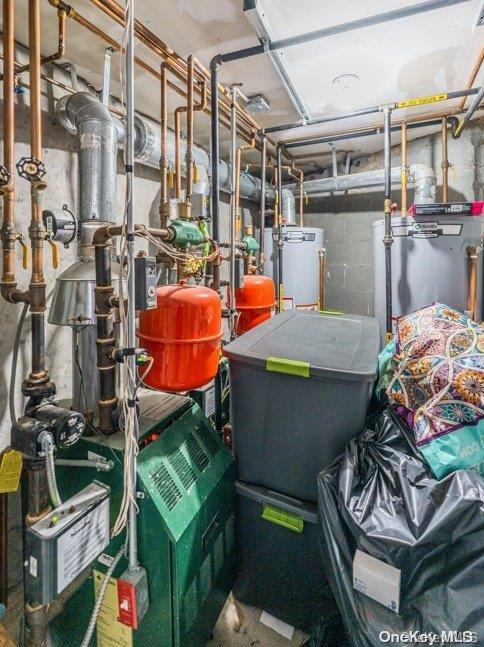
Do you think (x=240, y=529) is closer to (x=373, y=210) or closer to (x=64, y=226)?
(x=64, y=226)

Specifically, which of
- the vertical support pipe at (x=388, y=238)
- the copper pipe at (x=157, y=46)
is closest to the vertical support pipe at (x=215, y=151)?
the copper pipe at (x=157, y=46)

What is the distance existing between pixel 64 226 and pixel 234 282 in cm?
77

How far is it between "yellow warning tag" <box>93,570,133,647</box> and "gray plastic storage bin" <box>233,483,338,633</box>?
475 millimetres

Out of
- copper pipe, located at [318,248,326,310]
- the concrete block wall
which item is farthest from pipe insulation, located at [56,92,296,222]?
the concrete block wall

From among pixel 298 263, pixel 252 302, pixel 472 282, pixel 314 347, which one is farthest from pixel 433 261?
pixel 314 347

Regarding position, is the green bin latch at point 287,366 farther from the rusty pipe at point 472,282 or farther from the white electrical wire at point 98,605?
the rusty pipe at point 472,282

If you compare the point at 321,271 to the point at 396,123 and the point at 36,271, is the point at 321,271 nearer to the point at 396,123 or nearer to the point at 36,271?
the point at 396,123

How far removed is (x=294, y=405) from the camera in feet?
3.82

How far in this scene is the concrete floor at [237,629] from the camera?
1.23 m

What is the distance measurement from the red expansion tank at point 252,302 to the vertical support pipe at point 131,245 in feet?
4.07

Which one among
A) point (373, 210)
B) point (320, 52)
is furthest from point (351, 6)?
point (373, 210)

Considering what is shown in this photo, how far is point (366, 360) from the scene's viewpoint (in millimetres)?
1183

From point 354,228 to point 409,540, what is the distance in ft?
9.51

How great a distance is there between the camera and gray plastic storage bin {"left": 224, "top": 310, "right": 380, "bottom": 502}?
1103mm
